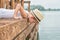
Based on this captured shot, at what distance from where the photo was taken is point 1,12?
166 inches

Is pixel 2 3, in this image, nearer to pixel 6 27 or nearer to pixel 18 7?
pixel 18 7

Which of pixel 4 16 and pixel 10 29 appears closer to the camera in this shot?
pixel 10 29

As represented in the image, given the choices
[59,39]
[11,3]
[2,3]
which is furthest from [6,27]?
[59,39]

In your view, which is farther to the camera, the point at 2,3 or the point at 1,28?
the point at 2,3

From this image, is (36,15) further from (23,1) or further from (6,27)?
(23,1)

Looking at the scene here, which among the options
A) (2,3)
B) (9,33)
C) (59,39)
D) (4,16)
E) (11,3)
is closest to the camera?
(9,33)

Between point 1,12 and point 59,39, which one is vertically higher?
point 1,12

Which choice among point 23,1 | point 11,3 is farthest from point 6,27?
point 23,1

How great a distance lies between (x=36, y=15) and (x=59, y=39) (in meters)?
9.17

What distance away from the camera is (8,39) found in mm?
1860

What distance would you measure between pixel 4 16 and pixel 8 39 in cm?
234

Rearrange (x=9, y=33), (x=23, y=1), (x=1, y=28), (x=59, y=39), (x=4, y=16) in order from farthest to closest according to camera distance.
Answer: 1. (x=59, y=39)
2. (x=23, y=1)
3. (x=4, y=16)
4. (x=9, y=33)
5. (x=1, y=28)

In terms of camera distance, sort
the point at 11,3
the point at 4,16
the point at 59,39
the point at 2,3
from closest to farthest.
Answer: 1. the point at 4,16
2. the point at 2,3
3. the point at 11,3
4. the point at 59,39

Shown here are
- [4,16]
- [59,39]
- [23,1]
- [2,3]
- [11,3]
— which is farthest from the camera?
[59,39]
